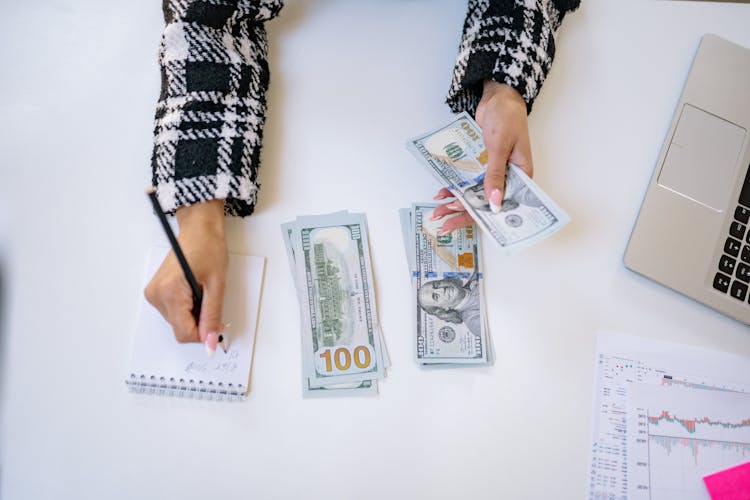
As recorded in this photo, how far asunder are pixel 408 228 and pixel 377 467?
0.40 m

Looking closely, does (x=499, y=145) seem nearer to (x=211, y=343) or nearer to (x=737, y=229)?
(x=737, y=229)

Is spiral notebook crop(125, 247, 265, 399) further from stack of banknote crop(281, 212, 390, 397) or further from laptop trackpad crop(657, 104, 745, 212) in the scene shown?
laptop trackpad crop(657, 104, 745, 212)

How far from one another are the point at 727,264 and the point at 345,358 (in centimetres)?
67

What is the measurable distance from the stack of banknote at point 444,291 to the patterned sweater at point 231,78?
10.0 inches

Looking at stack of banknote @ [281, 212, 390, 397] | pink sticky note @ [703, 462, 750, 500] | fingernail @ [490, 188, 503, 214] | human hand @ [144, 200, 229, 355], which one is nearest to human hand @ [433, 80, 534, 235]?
fingernail @ [490, 188, 503, 214]

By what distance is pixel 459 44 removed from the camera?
0.99m

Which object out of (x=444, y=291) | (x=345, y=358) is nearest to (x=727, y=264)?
(x=444, y=291)

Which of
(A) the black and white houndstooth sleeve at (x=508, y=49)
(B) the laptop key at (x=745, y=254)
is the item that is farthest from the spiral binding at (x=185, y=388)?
(B) the laptop key at (x=745, y=254)

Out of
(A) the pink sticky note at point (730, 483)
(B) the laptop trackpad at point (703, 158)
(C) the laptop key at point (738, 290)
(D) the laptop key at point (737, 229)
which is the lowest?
(A) the pink sticky note at point (730, 483)

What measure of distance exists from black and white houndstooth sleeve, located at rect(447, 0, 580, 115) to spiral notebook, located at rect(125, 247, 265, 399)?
515 millimetres

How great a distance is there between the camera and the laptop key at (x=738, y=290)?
83cm

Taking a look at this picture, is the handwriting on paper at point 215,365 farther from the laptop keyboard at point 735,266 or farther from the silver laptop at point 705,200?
the laptop keyboard at point 735,266

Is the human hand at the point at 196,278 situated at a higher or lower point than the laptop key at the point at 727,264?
lower

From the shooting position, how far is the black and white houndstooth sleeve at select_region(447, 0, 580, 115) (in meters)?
0.88
